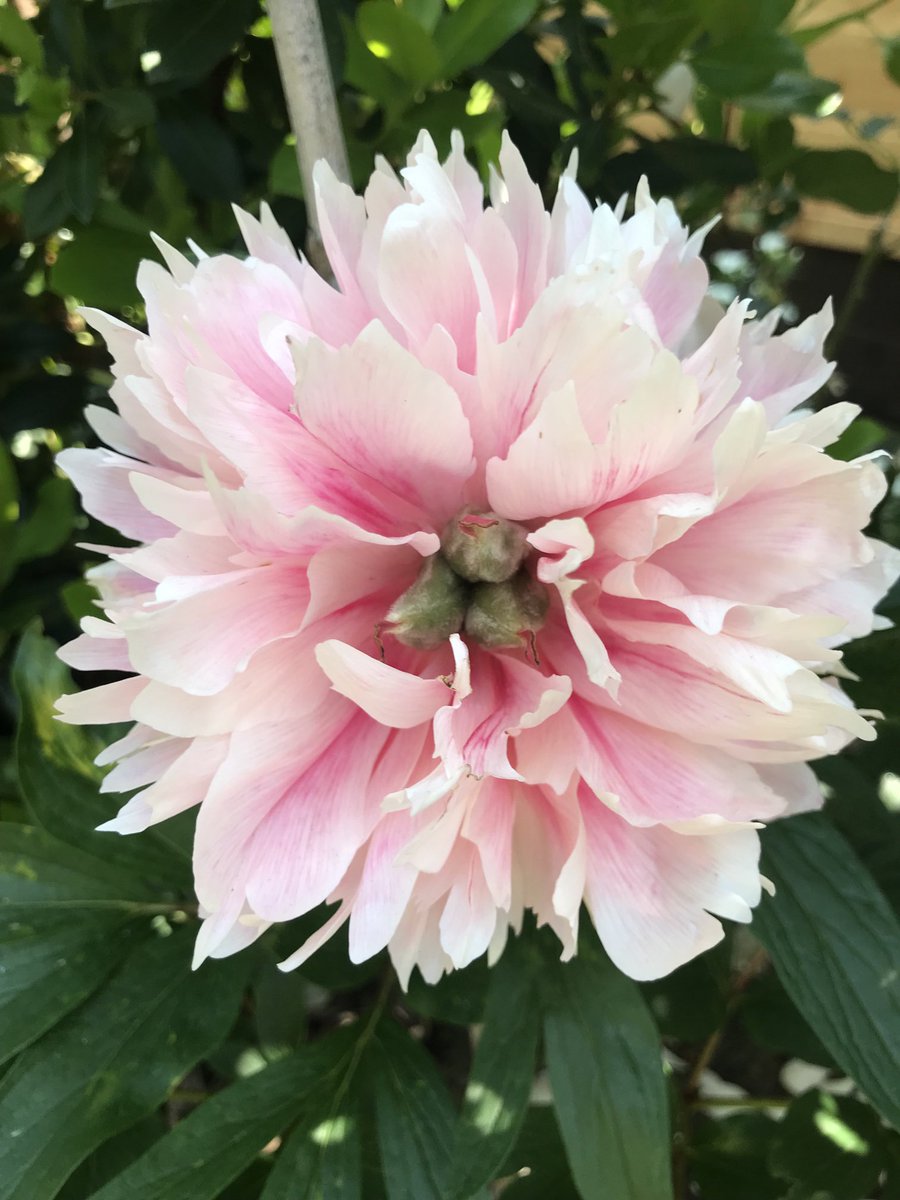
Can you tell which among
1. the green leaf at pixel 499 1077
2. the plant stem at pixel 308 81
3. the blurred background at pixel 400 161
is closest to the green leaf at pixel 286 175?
the blurred background at pixel 400 161

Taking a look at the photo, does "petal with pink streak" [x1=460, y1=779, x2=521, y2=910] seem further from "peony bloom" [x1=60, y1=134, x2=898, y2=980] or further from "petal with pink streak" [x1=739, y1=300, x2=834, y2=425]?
"petal with pink streak" [x1=739, y1=300, x2=834, y2=425]

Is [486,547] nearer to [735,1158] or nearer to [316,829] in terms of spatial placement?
[316,829]

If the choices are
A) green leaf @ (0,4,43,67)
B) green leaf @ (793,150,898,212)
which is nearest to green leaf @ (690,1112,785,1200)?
green leaf @ (793,150,898,212)

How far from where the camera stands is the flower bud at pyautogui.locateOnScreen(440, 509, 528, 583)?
247mm

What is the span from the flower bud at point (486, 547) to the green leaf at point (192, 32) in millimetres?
256

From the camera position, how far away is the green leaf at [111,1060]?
0.33 metres

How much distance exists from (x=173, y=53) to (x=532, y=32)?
0.20 meters

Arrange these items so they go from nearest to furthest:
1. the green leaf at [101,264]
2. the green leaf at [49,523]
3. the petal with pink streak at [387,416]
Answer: the petal with pink streak at [387,416]
the green leaf at [101,264]
the green leaf at [49,523]

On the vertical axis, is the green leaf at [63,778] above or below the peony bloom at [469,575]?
below

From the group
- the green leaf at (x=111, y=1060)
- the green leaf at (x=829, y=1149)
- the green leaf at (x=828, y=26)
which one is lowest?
the green leaf at (x=829, y=1149)

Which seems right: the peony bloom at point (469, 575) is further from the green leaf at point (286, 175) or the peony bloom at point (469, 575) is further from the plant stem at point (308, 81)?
the green leaf at point (286, 175)

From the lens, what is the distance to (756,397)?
28 centimetres

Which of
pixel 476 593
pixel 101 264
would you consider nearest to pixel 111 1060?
pixel 476 593

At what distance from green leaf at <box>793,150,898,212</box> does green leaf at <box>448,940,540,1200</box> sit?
44 cm
